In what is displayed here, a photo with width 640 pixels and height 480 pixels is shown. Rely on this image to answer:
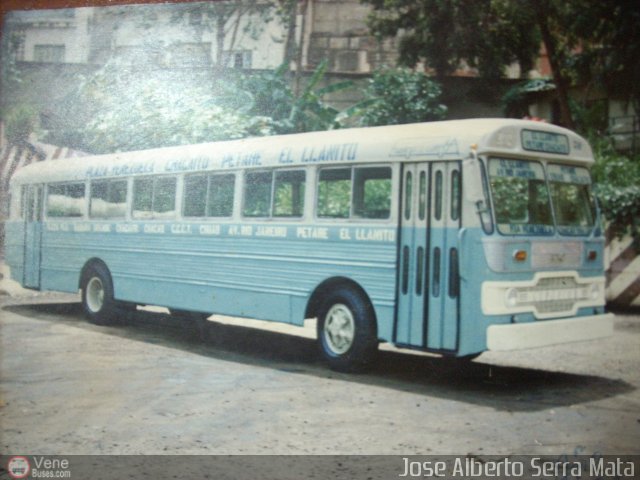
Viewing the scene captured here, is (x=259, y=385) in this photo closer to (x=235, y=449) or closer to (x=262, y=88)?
(x=235, y=449)

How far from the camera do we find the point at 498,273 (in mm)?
6117

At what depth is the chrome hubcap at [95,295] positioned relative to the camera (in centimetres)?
725

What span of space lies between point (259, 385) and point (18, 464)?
1986mm

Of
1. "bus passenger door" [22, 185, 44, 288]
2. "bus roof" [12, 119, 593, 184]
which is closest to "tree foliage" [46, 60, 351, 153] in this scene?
"bus roof" [12, 119, 593, 184]

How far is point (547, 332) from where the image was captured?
6332mm

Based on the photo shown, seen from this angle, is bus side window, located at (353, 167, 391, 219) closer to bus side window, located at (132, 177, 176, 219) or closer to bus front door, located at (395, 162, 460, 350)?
bus front door, located at (395, 162, 460, 350)

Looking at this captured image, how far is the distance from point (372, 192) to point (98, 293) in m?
2.63

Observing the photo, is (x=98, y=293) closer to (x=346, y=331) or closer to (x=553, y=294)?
(x=346, y=331)

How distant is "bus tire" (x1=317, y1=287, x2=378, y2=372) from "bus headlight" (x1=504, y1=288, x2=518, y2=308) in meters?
1.21

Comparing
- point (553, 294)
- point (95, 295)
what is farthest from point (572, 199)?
point (95, 295)

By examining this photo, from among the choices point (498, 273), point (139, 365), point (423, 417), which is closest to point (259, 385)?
point (139, 365)

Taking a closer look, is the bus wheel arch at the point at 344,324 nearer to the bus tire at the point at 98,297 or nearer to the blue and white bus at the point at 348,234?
the blue and white bus at the point at 348,234

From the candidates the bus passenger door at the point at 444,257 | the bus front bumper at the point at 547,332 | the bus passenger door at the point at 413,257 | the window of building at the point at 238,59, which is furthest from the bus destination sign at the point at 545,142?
the window of building at the point at 238,59

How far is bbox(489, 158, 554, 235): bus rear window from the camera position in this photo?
20.7 feet
